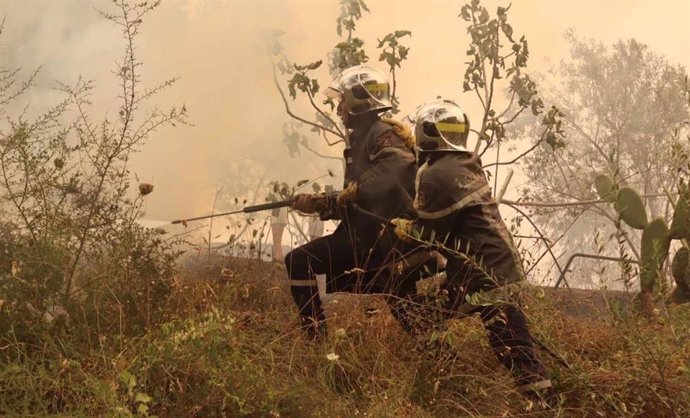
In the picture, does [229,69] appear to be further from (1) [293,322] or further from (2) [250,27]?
(1) [293,322]

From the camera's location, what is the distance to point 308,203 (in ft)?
19.1

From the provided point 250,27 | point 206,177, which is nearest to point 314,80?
point 250,27

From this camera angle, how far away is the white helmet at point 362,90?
18.9ft

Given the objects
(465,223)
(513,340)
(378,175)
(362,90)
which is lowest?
(513,340)

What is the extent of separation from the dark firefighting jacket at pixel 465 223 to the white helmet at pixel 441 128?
131mm

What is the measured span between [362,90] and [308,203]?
703 millimetres

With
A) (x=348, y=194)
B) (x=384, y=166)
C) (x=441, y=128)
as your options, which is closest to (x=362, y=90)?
(x=384, y=166)

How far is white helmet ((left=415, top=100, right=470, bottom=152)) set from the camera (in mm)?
4953

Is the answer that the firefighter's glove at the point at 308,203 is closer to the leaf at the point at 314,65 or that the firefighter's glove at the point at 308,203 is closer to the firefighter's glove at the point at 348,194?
the firefighter's glove at the point at 348,194

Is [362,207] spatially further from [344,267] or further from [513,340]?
[513,340]

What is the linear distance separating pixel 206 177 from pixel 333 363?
10.3 meters

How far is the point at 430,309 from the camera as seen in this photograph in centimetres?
525

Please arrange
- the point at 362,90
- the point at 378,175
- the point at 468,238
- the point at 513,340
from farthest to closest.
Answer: the point at 362,90, the point at 378,175, the point at 468,238, the point at 513,340

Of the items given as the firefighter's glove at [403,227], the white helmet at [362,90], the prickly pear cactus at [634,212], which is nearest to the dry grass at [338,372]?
the firefighter's glove at [403,227]
